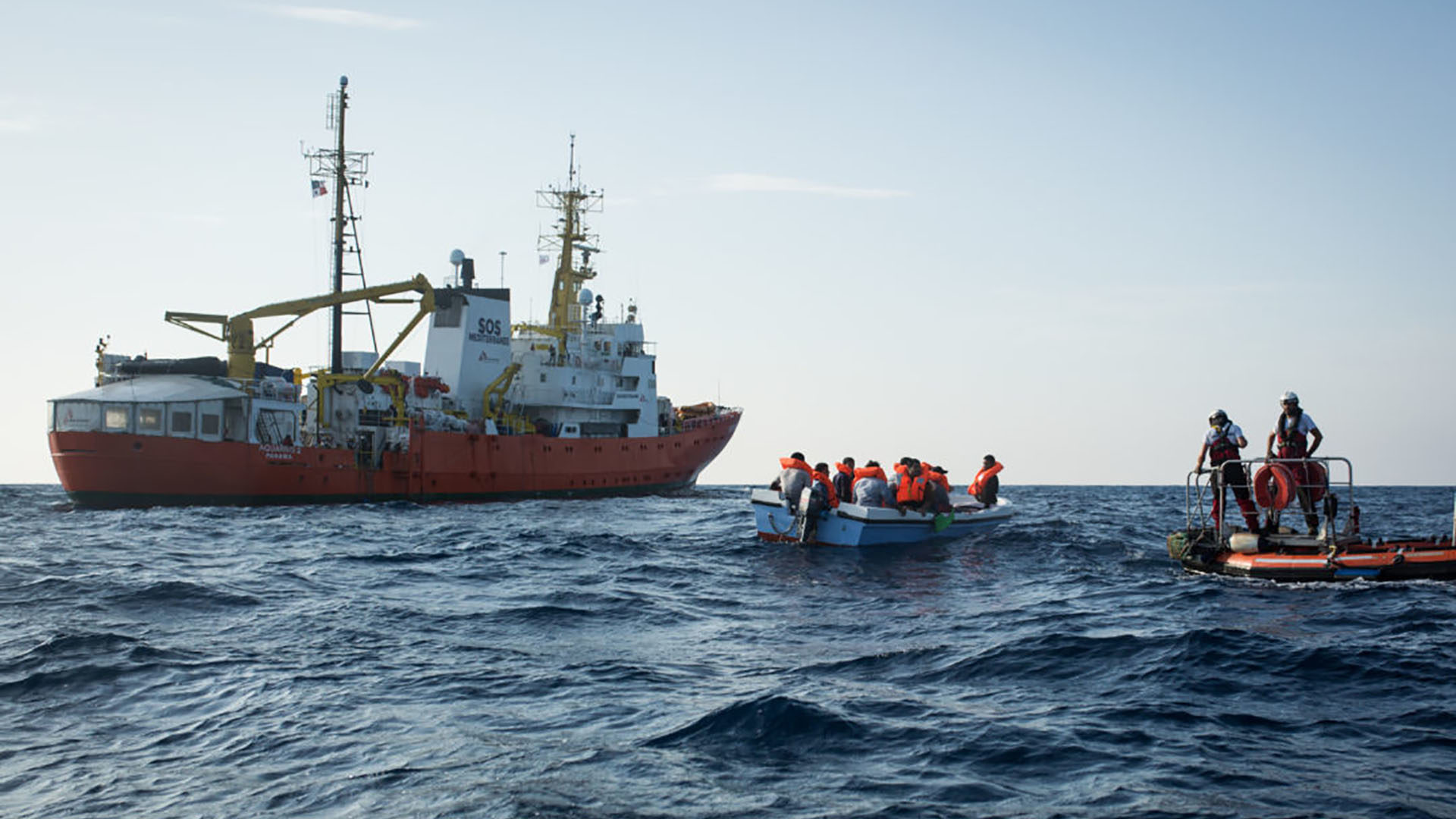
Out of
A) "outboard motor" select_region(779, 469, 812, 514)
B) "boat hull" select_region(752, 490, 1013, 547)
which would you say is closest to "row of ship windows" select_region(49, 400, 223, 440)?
"boat hull" select_region(752, 490, 1013, 547)

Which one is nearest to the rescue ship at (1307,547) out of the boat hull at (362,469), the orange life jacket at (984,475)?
the orange life jacket at (984,475)

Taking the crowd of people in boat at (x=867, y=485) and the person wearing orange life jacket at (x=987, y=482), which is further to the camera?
the person wearing orange life jacket at (x=987, y=482)

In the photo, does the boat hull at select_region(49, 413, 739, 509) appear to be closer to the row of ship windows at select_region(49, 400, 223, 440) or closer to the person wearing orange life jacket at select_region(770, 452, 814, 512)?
the row of ship windows at select_region(49, 400, 223, 440)

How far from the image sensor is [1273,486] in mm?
15281

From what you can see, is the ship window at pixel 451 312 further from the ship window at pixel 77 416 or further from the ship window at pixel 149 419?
the ship window at pixel 77 416

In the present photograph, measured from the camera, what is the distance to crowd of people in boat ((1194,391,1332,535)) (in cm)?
1481

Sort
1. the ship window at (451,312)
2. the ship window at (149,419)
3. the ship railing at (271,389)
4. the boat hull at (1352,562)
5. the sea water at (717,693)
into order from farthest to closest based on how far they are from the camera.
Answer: the ship window at (451,312)
the ship railing at (271,389)
the ship window at (149,419)
the boat hull at (1352,562)
the sea water at (717,693)

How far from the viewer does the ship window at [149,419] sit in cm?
3278

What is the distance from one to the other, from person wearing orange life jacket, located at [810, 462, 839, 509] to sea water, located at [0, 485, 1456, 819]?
339 centimetres

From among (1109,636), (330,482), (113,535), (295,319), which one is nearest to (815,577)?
(1109,636)

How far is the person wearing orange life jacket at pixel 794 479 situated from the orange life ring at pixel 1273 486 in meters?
8.27

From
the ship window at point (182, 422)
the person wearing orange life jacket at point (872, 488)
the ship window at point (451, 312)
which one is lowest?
the person wearing orange life jacket at point (872, 488)

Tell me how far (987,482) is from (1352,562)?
34.0 ft

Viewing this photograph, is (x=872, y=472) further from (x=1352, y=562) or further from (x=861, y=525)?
(x=1352, y=562)
